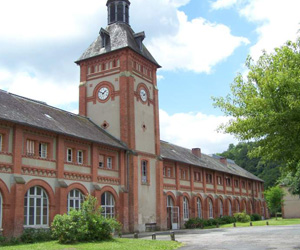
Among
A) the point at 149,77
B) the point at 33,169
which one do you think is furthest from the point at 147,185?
the point at 33,169

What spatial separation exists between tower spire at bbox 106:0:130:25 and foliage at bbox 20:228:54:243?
2166 centimetres

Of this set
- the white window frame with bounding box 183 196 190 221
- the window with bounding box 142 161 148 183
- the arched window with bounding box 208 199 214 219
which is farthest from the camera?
the arched window with bounding box 208 199 214 219

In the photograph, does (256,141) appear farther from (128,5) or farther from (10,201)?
(128,5)

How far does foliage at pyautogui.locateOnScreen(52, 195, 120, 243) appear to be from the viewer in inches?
767

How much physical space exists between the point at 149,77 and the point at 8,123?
1693 cm

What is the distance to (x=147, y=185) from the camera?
32.7 m

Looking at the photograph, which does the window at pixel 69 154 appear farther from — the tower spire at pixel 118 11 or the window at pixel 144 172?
the tower spire at pixel 118 11

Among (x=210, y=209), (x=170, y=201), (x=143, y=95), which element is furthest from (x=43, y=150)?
(x=210, y=209)

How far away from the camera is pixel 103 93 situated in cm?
3359

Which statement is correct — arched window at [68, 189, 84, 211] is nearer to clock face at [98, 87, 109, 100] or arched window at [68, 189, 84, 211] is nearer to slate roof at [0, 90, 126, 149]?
slate roof at [0, 90, 126, 149]

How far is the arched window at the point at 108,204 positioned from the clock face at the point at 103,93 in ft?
28.8

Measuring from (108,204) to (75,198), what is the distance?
151 inches

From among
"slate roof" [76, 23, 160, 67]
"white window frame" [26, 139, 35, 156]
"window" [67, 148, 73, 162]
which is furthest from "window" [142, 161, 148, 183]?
"white window frame" [26, 139, 35, 156]

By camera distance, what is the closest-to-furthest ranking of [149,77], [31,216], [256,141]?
1. [256,141]
2. [31,216]
3. [149,77]
